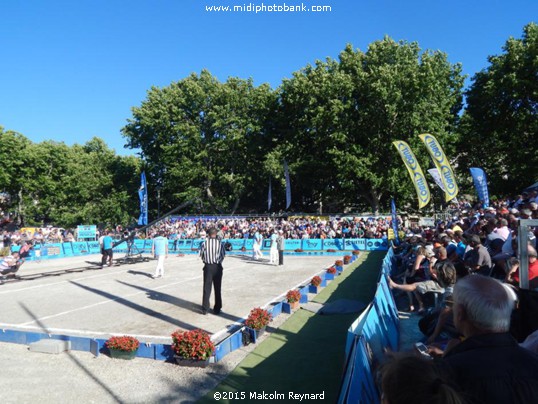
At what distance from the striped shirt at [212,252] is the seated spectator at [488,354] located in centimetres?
741

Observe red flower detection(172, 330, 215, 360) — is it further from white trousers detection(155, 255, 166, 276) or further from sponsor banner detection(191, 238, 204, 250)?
sponsor banner detection(191, 238, 204, 250)

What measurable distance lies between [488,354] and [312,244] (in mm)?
26987

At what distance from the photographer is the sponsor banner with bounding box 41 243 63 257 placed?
89.3 ft

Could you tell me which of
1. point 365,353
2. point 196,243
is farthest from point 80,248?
point 365,353

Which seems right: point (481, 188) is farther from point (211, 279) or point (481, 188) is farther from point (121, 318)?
point (121, 318)

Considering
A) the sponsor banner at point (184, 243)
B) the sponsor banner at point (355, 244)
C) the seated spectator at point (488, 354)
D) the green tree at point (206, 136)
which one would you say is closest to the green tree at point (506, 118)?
the sponsor banner at point (355, 244)

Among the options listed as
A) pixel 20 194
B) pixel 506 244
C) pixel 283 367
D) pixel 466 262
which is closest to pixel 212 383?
pixel 283 367

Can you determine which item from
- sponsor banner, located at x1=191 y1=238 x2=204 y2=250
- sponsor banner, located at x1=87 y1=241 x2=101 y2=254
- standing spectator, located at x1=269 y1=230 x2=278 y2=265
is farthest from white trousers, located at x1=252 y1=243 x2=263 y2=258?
sponsor banner, located at x1=87 y1=241 x2=101 y2=254

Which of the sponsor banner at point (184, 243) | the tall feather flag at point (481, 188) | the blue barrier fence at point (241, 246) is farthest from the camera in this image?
the sponsor banner at point (184, 243)

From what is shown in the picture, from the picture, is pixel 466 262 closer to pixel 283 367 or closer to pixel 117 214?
pixel 283 367

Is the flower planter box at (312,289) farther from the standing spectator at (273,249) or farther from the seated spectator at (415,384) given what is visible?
the seated spectator at (415,384)

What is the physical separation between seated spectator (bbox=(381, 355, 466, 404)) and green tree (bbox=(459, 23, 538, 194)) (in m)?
36.0

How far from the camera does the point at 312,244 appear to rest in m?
29.0

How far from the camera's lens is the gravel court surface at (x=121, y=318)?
566 centimetres
